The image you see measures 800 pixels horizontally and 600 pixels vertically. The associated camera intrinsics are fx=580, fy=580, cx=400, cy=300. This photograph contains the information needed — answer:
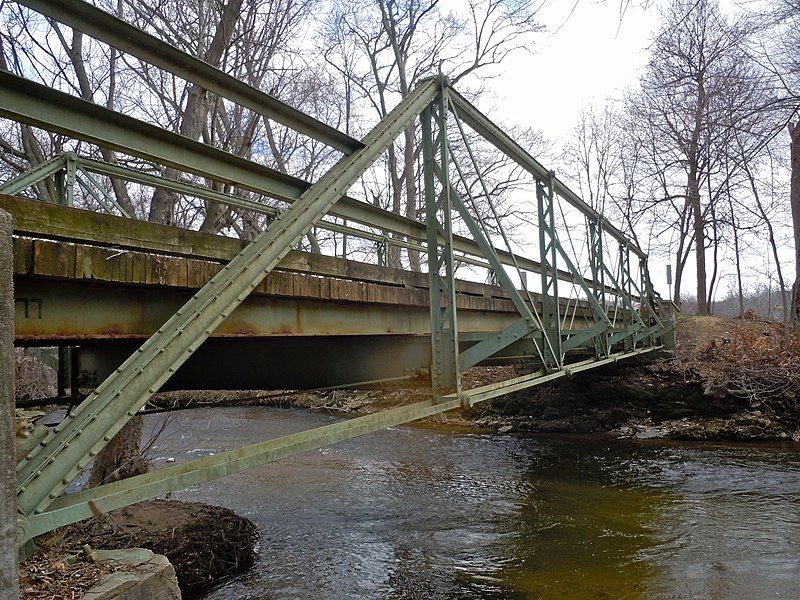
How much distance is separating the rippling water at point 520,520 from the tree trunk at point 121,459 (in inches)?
58.3

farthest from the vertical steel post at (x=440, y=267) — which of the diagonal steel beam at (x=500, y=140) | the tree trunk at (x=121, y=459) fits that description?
the tree trunk at (x=121, y=459)

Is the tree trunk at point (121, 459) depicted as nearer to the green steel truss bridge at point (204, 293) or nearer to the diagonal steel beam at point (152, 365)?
the green steel truss bridge at point (204, 293)

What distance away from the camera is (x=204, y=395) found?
1902 centimetres

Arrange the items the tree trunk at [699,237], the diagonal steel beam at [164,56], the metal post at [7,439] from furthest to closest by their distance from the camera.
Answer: the tree trunk at [699,237]
the diagonal steel beam at [164,56]
the metal post at [7,439]

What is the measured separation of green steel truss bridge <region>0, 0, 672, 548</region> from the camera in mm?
2414

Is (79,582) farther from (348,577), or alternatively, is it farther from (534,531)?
(534,531)

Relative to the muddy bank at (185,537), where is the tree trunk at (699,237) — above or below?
above

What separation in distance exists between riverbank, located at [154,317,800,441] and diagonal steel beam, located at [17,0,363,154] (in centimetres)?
1020

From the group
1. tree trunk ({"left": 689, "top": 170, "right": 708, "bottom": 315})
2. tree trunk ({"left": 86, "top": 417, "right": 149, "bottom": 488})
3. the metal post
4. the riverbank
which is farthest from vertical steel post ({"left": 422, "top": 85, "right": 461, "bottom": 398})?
tree trunk ({"left": 689, "top": 170, "right": 708, "bottom": 315})

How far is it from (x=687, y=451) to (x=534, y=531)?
6031 millimetres

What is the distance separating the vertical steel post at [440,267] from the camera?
4.63 metres

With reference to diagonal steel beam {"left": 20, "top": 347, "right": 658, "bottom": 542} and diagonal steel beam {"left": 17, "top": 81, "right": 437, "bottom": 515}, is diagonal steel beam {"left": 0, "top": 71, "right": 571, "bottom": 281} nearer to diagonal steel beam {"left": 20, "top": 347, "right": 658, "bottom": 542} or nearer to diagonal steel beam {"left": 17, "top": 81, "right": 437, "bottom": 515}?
diagonal steel beam {"left": 17, "top": 81, "right": 437, "bottom": 515}

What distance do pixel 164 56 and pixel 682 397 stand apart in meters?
14.9

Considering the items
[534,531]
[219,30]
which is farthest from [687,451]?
[219,30]
